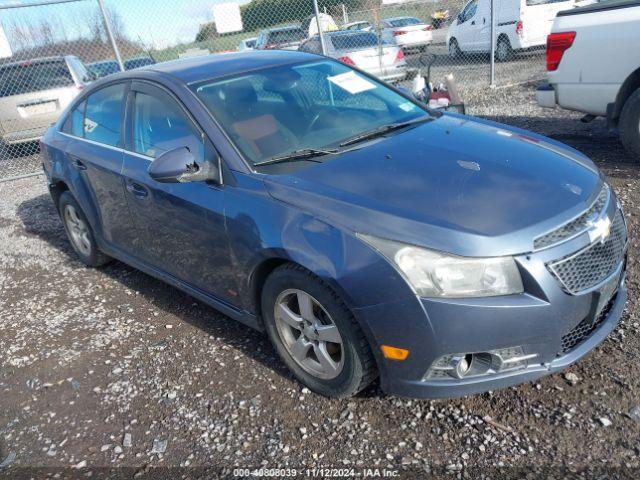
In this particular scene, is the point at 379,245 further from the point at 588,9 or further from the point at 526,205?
the point at 588,9

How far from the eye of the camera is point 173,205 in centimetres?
332

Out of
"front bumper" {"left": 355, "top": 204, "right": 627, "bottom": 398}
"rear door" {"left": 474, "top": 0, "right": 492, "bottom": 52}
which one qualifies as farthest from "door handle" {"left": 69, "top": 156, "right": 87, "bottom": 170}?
"rear door" {"left": 474, "top": 0, "right": 492, "bottom": 52}

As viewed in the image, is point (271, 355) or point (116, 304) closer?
point (271, 355)

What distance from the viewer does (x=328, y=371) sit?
→ 279cm

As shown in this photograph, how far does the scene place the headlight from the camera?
226cm

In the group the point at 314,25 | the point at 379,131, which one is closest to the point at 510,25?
the point at 314,25

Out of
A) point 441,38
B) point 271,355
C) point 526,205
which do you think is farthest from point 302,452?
point 441,38

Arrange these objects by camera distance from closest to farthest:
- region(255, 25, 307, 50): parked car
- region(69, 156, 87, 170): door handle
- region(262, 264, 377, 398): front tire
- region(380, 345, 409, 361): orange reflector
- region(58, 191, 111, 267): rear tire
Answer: region(380, 345, 409, 361): orange reflector < region(262, 264, 377, 398): front tire < region(69, 156, 87, 170): door handle < region(58, 191, 111, 267): rear tire < region(255, 25, 307, 50): parked car

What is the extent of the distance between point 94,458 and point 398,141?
2.30m

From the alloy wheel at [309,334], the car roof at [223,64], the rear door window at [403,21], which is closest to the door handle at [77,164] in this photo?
the car roof at [223,64]

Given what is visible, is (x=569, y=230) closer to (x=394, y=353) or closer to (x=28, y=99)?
(x=394, y=353)

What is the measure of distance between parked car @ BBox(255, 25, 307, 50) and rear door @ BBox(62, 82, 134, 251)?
1091cm

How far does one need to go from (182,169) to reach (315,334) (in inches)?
44.6

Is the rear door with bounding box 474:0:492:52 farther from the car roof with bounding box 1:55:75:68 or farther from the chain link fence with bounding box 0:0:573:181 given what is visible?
the car roof with bounding box 1:55:75:68
